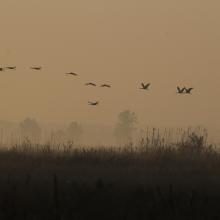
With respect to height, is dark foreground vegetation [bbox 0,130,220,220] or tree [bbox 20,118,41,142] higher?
tree [bbox 20,118,41,142]

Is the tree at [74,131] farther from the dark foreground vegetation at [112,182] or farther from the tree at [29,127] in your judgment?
the dark foreground vegetation at [112,182]

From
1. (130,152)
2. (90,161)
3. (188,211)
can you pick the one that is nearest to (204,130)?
(130,152)

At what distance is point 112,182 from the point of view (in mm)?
13508

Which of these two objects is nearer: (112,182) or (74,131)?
(112,182)

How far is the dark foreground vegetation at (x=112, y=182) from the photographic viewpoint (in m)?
9.59

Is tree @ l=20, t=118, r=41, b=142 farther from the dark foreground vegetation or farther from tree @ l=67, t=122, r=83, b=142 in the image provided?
the dark foreground vegetation

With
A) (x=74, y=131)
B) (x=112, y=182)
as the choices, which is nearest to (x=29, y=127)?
(x=74, y=131)

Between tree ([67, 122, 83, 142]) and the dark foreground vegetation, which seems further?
tree ([67, 122, 83, 142])

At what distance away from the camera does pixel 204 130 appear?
27.7 meters

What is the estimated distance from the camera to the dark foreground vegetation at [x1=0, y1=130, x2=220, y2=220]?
9594 millimetres

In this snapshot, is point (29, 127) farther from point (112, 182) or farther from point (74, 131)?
point (112, 182)

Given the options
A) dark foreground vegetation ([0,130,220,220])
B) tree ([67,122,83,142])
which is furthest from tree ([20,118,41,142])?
dark foreground vegetation ([0,130,220,220])

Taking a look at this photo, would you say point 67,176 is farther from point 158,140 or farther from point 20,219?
point 158,140

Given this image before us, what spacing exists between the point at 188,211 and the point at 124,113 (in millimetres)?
172380
